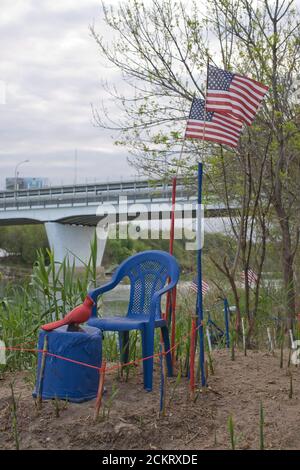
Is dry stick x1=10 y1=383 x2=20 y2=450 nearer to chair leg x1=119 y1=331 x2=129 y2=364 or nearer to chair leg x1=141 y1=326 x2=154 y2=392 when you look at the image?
chair leg x1=141 y1=326 x2=154 y2=392

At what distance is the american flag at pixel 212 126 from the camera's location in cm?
526

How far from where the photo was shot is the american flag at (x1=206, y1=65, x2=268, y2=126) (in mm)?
5156

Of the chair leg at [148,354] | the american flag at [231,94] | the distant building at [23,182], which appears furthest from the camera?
the distant building at [23,182]

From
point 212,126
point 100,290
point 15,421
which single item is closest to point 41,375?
point 15,421

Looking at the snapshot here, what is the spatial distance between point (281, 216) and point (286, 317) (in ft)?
6.36

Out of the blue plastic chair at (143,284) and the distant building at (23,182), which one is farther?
the distant building at (23,182)

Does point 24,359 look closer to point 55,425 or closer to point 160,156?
point 55,425

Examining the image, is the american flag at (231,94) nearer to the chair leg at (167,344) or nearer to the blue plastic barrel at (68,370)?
the chair leg at (167,344)

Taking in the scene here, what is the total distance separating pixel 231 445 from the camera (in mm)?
3506

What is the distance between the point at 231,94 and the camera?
5.21m

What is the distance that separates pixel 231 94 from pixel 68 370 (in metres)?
2.58

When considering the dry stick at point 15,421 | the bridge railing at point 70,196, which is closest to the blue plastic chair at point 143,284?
the dry stick at point 15,421

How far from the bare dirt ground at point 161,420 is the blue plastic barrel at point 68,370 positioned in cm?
9

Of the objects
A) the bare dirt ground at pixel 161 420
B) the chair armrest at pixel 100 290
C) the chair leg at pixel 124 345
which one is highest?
the chair armrest at pixel 100 290
